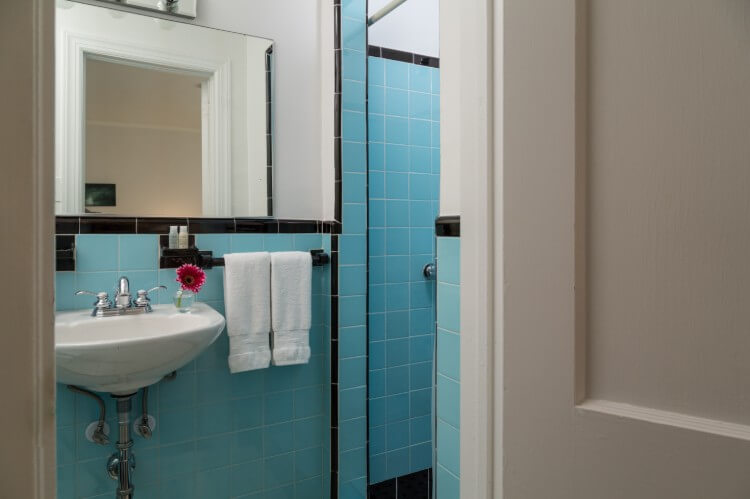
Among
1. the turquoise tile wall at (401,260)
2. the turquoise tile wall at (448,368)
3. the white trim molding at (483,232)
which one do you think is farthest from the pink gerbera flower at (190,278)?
the white trim molding at (483,232)

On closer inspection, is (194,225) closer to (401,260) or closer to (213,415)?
(213,415)

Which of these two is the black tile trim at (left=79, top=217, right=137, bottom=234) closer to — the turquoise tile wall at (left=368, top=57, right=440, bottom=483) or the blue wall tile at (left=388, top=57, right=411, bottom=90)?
the turquoise tile wall at (left=368, top=57, right=440, bottom=483)

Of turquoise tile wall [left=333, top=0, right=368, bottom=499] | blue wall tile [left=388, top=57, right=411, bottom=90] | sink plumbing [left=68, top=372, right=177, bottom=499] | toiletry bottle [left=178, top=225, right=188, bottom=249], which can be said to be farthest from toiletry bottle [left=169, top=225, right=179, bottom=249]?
blue wall tile [left=388, top=57, right=411, bottom=90]

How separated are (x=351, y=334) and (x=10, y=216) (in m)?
1.58

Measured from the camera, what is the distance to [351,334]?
187 cm

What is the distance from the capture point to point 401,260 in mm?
2102

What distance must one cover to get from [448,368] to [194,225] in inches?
41.8

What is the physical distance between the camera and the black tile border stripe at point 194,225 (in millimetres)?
1474

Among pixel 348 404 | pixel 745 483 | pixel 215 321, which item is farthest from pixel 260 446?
pixel 745 483

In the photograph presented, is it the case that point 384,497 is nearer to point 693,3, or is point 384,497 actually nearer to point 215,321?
point 215,321

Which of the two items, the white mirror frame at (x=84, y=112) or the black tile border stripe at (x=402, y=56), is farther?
the black tile border stripe at (x=402, y=56)

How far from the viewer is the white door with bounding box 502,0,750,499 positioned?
0.46 metres

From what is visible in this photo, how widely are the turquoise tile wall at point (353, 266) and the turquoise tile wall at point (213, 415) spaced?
7 centimetres

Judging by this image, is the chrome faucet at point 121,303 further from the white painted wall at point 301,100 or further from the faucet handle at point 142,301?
the white painted wall at point 301,100
